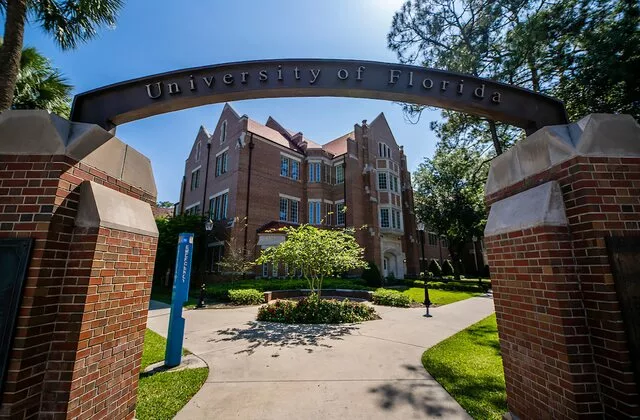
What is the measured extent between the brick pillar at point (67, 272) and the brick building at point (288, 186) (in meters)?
18.3

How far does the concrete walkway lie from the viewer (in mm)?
3781

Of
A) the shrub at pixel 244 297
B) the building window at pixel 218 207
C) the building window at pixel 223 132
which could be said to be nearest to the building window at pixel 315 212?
the building window at pixel 218 207

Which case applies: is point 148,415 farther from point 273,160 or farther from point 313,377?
point 273,160

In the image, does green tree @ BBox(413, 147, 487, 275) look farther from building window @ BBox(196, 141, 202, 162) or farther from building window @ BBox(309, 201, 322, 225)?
building window @ BBox(196, 141, 202, 162)

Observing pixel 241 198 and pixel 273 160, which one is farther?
pixel 273 160

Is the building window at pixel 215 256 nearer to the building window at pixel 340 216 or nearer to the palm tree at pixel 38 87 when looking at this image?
the building window at pixel 340 216

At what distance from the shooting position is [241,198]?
2177cm

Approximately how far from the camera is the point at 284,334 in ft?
26.8

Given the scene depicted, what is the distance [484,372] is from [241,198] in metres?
19.4

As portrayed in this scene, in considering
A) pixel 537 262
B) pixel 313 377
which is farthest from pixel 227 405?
pixel 537 262

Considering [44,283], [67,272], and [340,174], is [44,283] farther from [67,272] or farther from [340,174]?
[340,174]

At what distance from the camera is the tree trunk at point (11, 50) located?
177 inches

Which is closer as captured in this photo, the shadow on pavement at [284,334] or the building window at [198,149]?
the shadow on pavement at [284,334]

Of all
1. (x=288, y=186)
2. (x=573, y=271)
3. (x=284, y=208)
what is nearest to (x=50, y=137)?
(x=573, y=271)
